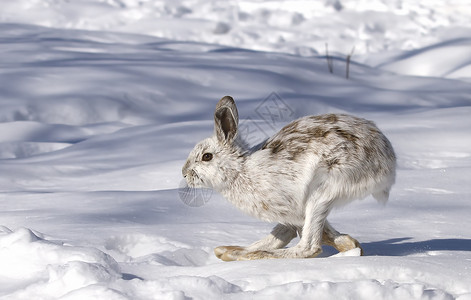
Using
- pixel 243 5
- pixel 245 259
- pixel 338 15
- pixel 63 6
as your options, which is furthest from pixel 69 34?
pixel 245 259

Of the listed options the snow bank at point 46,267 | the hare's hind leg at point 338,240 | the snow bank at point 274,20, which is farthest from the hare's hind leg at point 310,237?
the snow bank at point 274,20

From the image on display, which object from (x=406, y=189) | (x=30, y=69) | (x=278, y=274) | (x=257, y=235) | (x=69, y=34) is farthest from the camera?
(x=69, y=34)

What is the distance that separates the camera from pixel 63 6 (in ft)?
42.8

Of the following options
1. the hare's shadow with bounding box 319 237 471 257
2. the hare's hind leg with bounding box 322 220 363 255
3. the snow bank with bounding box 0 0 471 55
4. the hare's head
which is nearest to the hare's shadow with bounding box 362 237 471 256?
the hare's shadow with bounding box 319 237 471 257

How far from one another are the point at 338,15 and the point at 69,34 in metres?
4.93

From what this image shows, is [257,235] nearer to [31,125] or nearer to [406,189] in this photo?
[406,189]

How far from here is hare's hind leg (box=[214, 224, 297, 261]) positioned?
2662 mm

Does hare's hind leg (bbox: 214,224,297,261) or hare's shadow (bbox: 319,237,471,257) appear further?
hare's shadow (bbox: 319,237,471,257)

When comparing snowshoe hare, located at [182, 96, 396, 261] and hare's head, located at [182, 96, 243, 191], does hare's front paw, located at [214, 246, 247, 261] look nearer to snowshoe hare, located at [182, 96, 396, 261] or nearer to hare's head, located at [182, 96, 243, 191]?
snowshoe hare, located at [182, 96, 396, 261]

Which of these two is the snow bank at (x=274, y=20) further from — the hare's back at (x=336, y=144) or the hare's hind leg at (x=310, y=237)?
the hare's hind leg at (x=310, y=237)

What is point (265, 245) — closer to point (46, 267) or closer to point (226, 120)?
point (226, 120)

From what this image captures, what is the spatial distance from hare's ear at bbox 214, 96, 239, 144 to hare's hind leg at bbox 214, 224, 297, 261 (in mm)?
392

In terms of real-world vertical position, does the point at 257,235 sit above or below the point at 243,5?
below

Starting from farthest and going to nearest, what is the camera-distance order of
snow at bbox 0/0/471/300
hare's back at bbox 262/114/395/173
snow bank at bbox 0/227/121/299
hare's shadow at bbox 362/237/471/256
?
1. hare's shadow at bbox 362/237/471/256
2. hare's back at bbox 262/114/395/173
3. snow at bbox 0/0/471/300
4. snow bank at bbox 0/227/121/299
